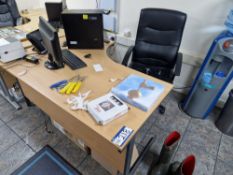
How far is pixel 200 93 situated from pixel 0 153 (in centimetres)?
214

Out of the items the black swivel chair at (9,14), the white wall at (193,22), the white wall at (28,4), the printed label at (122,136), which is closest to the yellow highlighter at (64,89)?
the printed label at (122,136)

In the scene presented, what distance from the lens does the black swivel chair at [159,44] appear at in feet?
5.53

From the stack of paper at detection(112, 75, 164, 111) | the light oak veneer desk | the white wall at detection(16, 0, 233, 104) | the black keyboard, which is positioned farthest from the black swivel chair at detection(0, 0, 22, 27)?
the stack of paper at detection(112, 75, 164, 111)

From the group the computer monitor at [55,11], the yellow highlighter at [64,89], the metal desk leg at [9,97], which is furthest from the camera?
the computer monitor at [55,11]

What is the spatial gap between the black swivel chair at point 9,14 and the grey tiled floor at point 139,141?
1.62 metres

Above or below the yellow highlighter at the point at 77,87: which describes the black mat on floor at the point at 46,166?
below

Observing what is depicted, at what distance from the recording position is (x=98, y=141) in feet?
3.74

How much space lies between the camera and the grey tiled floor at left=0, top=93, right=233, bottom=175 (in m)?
1.54

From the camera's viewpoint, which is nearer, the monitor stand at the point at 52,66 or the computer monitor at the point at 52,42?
the computer monitor at the point at 52,42

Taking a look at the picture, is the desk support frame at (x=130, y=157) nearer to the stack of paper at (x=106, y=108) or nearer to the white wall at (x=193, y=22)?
the stack of paper at (x=106, y=108)

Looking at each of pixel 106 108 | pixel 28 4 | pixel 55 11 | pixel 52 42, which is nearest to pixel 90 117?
pixel 106 108

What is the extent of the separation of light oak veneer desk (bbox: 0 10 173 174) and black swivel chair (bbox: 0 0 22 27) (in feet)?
5.83

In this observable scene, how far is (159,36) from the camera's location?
179cm

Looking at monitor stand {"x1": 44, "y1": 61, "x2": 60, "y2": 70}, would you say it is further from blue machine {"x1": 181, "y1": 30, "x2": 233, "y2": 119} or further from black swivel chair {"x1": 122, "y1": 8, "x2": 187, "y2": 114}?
blue machine {"x1": 181, "y1": 30, "x2": 233, "y2": 119}
